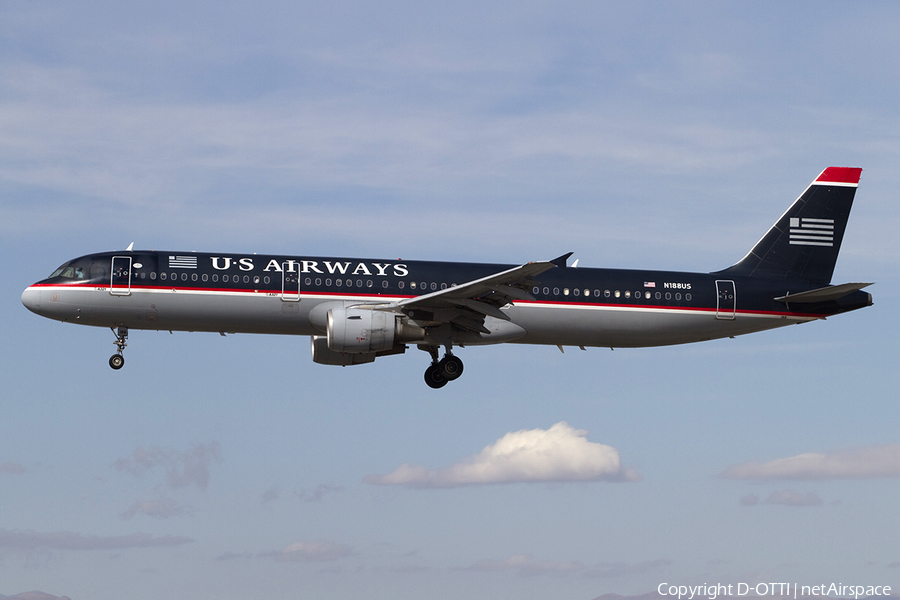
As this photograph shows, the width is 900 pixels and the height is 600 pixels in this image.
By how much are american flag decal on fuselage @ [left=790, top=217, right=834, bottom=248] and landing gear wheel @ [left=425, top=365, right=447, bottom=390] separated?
1578 cm

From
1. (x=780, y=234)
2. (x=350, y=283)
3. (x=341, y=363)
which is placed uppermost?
(x=780, y=234)

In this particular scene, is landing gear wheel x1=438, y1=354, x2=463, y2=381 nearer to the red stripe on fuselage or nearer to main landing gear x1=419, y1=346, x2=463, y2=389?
main landing gear x1=419, y1=346, x2=463, y2=389

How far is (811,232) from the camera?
1647 inches

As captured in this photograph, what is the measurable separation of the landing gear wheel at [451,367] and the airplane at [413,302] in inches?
1.9

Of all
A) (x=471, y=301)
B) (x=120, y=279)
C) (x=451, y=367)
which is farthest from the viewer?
(x=451, y=367)

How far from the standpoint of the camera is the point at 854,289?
3725cm

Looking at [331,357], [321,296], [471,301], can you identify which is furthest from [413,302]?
[331,357]

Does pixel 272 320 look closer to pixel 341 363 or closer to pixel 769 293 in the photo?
pixel 341 363

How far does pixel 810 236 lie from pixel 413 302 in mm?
18061

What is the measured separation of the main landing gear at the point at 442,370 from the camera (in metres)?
37.2

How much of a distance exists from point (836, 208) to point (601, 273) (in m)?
11.9

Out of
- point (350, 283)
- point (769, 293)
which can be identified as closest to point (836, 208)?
point (769, 293)

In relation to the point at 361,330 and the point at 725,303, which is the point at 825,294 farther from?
the point at 361,330

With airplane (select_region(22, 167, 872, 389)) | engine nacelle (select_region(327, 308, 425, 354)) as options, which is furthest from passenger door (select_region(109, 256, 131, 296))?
engine nacelle (select_region(327, 308, 425, 354))
